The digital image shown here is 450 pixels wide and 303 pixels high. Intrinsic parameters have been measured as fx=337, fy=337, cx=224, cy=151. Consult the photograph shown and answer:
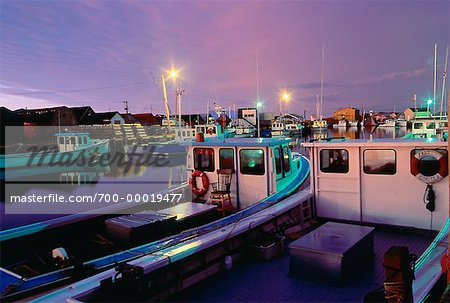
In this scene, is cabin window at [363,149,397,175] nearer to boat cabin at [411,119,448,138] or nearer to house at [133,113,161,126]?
boat cabin at [411,119,448,138]

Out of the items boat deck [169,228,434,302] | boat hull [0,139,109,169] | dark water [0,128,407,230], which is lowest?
dark water [0,128,407,230]

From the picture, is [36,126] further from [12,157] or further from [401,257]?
[401,257]

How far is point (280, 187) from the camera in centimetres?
925

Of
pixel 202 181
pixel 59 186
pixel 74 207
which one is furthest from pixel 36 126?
pixel 202 181

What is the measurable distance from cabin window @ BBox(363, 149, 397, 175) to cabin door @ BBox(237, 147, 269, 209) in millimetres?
2507

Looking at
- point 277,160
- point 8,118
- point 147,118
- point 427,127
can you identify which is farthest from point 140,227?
point 147,118

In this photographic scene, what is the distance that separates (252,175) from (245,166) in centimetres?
31

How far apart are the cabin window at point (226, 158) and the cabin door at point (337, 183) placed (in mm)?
2316

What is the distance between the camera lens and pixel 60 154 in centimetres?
3041

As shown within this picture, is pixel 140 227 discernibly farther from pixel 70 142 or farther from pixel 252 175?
pixel 70 142

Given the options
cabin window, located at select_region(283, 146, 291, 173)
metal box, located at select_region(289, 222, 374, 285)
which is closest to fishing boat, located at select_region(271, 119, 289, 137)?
cabin window, located at select_region(283, 146, 291, 173)

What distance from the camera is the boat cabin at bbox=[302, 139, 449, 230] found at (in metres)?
6.78

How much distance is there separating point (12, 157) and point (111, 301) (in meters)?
27.9

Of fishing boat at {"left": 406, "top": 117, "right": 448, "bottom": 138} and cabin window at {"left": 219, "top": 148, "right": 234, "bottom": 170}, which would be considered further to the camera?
fishing boat at {"left": 406, "top": 117, "right": 448, "bottom": 138}
